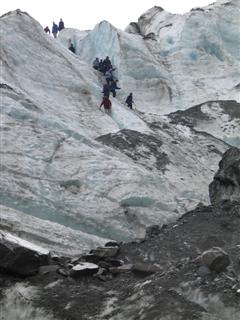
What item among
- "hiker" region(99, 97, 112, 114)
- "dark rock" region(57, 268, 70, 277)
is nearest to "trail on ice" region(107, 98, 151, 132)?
"hiker" region(99, 97, 112, 114)

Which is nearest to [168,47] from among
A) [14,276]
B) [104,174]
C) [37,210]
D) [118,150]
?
[118,150]

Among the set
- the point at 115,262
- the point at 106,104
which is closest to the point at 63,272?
the point at 115,262

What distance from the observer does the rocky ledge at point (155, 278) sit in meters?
7.85

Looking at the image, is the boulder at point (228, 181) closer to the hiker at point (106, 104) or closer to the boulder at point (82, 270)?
the boulder at point (82, 270)

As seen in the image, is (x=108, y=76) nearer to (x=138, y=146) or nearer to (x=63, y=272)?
(x=138, y=146)

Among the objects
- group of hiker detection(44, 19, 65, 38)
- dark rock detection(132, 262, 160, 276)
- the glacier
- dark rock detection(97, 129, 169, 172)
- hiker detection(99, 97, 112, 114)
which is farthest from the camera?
group of hiker detection(44, 19, 65, 38)

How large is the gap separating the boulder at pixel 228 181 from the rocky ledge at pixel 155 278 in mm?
2859

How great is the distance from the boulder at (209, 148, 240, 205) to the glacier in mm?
2312

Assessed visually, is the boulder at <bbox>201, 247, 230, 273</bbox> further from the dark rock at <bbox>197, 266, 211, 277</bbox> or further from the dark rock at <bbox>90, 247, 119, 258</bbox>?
the dark rock at <bbox>90, 247, 119, 258</bbox>

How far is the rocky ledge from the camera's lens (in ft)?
25.7

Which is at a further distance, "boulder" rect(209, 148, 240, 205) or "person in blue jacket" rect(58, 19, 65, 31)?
"person in blue jacket" rect(58, 19, 65, 31)

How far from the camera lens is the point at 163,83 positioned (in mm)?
34500

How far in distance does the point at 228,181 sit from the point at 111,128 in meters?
9.69

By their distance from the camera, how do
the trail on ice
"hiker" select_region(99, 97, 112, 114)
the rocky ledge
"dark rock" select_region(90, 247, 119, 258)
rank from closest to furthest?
the rocky ledge → "dark rock" select_region(90, 247, 119, 258) → the trail on ice → "hiker" select_region(99, 97, 112, 114)
